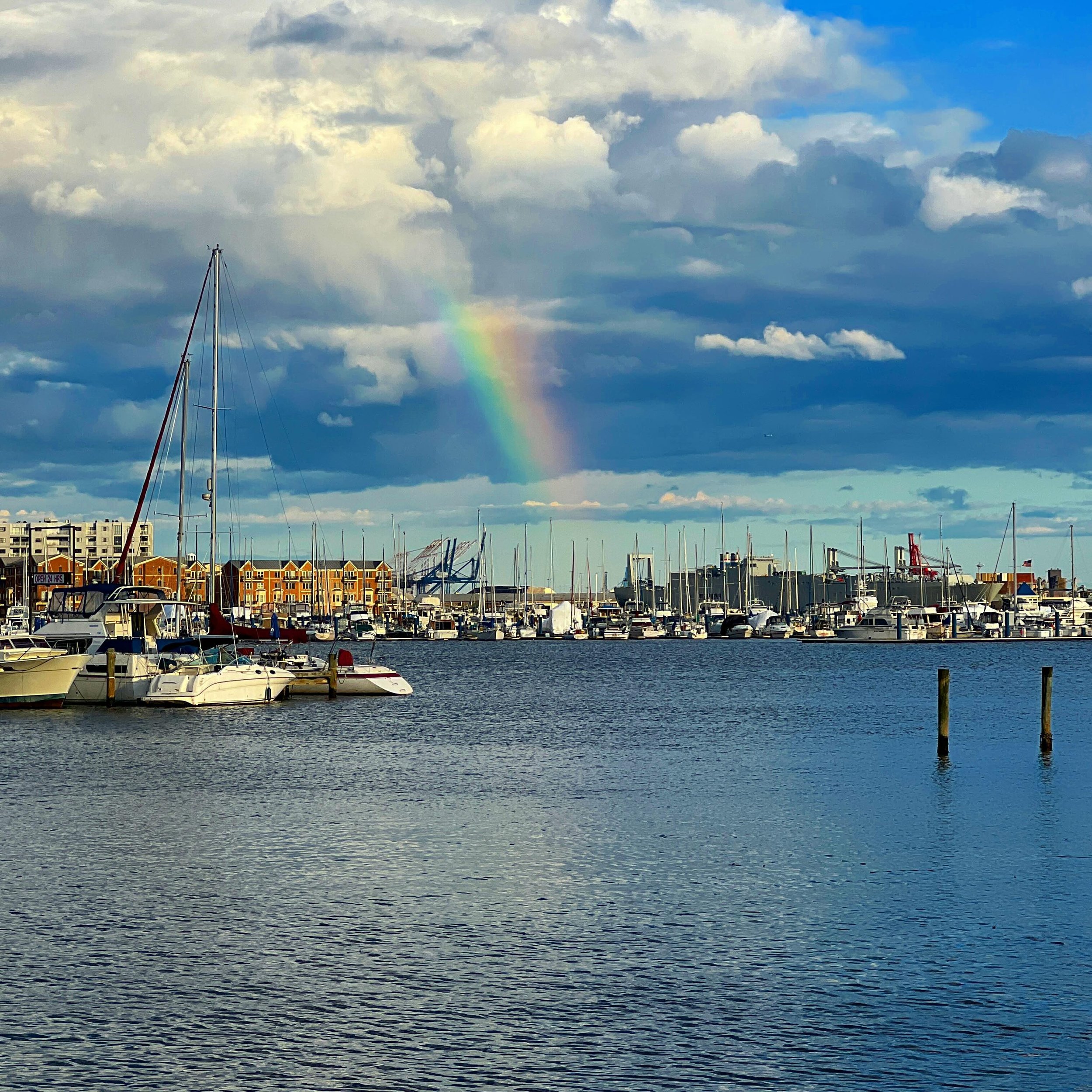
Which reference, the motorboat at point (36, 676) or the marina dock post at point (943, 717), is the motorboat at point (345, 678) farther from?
the marina dock post at point (943, 717)

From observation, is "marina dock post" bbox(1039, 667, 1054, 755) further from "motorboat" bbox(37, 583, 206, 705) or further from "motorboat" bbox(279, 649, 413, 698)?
"motorboat" bbox(37, 583, 206, 705)

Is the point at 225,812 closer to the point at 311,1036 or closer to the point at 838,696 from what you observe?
the point at 311,1036

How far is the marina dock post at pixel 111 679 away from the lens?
7825 cm

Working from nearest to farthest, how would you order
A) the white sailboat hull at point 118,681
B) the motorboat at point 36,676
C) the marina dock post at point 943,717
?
the marina dock post at point 943,717
the motorboat at point 36,676
the white sailboat hull at point 118,681

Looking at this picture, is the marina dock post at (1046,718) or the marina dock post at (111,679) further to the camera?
the marina dock post at (111,679)

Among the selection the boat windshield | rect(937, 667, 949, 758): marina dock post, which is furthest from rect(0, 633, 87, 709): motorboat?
rect(937, 667, 949, 758): marina dock post

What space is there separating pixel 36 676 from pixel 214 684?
924 cm

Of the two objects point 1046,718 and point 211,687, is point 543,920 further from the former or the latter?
point 211,687

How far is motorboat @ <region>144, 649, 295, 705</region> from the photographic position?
75625 mm

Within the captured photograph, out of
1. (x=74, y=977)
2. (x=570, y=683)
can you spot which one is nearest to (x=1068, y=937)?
(x=74, y=977)

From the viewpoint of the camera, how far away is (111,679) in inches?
3083

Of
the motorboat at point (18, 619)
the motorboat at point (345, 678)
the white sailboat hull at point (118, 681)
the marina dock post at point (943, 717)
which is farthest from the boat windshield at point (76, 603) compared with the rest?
the motorboat at point (18, 619)

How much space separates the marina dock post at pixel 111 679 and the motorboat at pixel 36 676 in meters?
1.46

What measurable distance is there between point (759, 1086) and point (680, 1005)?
362 centimetres
